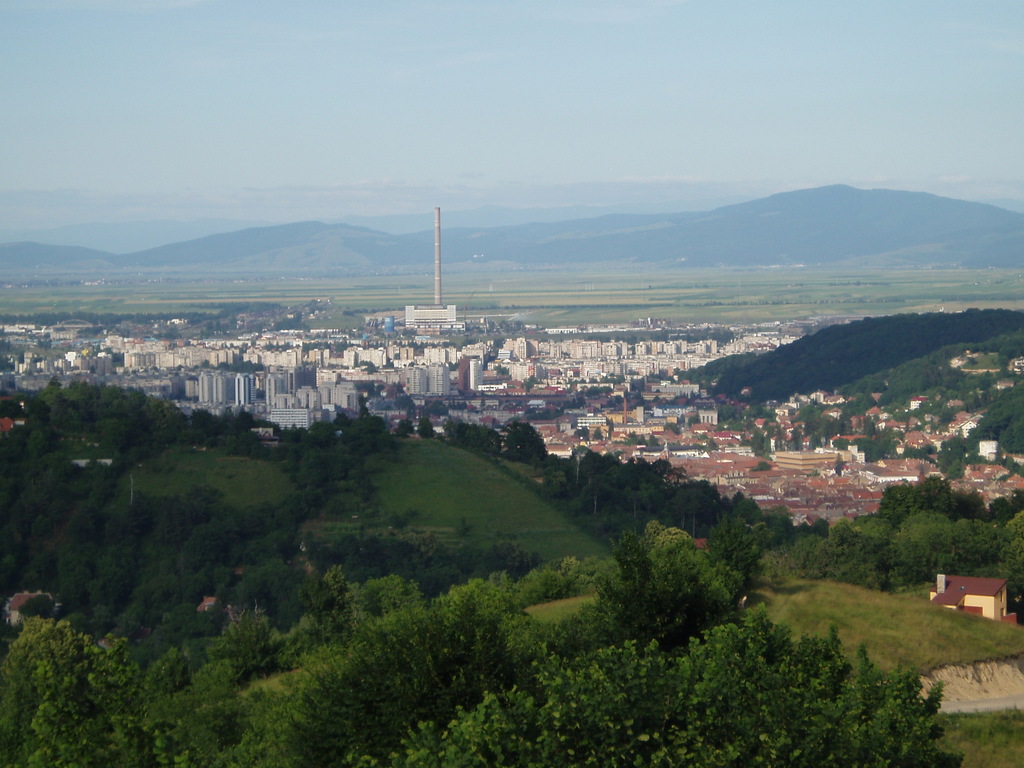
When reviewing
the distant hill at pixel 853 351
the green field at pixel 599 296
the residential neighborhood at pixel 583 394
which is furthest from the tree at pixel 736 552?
the green field at pixel 599 296

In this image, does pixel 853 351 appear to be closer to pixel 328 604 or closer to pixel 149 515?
pixel 149 515

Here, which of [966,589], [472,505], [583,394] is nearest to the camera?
[966,589]

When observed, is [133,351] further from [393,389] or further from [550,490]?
[550,490]

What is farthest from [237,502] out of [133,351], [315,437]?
[133,351]

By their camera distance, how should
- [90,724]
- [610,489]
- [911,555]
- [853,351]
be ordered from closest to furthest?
[90,724], [911,555], [610,489], [853,351]

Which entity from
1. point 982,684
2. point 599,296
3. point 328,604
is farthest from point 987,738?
point 599,296

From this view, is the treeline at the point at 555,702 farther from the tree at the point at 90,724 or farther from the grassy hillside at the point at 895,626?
the grassy hillside at the point at 895,626

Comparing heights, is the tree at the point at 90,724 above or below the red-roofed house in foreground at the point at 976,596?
above
